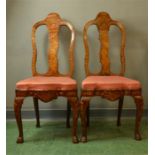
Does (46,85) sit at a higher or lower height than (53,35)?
lower

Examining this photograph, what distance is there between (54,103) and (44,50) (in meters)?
0.53

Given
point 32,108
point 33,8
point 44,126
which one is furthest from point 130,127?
point 33,8

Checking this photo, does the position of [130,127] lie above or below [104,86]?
below

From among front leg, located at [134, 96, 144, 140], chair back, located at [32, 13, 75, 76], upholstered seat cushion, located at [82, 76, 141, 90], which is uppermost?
chair back, located at [32, 13, 75, 76]

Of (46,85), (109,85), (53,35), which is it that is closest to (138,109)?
(109,85)

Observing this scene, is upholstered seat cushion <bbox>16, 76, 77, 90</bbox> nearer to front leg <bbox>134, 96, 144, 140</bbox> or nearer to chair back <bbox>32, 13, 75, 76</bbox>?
chair back <bbox>32, 13, 75, 76</bbox>

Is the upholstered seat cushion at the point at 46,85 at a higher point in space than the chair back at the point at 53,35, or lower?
lower

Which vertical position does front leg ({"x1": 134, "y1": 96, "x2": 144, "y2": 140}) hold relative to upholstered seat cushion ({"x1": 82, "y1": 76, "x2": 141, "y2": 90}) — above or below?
below

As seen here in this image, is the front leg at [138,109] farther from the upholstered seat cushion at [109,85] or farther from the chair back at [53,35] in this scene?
the chair back at [53,35]

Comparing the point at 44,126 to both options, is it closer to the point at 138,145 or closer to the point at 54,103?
the point at 54,103

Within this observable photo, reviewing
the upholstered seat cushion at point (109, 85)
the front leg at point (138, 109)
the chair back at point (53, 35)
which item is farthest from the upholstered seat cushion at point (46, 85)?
the front leg at point (138, 109)

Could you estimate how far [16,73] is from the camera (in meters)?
2.38

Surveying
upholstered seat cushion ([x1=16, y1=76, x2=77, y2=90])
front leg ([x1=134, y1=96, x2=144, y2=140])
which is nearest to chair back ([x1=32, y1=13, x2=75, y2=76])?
upholstered seat cushion ([x1=16, y1=76, x2=77, y2=90])

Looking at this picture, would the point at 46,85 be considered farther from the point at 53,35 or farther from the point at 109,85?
the point at 53,35
